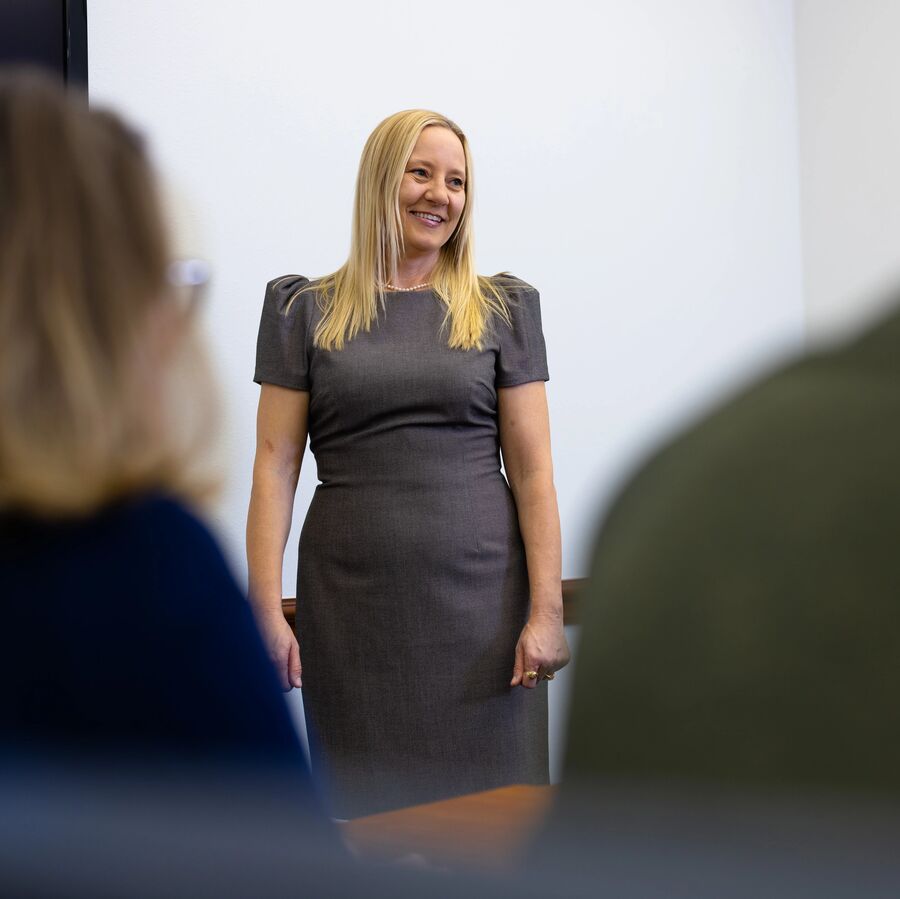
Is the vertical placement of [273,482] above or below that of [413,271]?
below

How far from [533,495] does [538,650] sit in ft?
0.74

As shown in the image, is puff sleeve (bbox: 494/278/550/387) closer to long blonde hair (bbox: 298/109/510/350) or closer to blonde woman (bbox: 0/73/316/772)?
long blonde hair (bbox: 298/109/510/350)

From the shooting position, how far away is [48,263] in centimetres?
55

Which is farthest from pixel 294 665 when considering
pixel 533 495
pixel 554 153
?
pixel 554 153

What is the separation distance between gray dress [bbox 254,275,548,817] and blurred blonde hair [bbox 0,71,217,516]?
1114mm

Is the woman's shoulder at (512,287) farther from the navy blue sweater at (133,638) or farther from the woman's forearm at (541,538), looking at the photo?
the navy blue sweater at (133,638)

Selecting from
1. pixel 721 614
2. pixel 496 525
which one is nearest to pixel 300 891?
pixel 721 614

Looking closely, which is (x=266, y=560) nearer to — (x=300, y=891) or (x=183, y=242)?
(x=183, y=242)

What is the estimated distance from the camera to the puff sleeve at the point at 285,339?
1.75 m

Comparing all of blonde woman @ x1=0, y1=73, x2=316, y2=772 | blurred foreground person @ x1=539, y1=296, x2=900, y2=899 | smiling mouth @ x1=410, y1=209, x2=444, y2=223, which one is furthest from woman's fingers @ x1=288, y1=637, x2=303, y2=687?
blurred foreground person @ x1=539, y1=296, x2=900, y2=899

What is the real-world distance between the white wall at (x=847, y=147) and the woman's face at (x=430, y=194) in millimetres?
1776

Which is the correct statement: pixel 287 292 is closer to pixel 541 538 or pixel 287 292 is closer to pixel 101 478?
pixel 541 538

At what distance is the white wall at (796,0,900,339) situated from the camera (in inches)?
130

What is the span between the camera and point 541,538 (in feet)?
5.79
